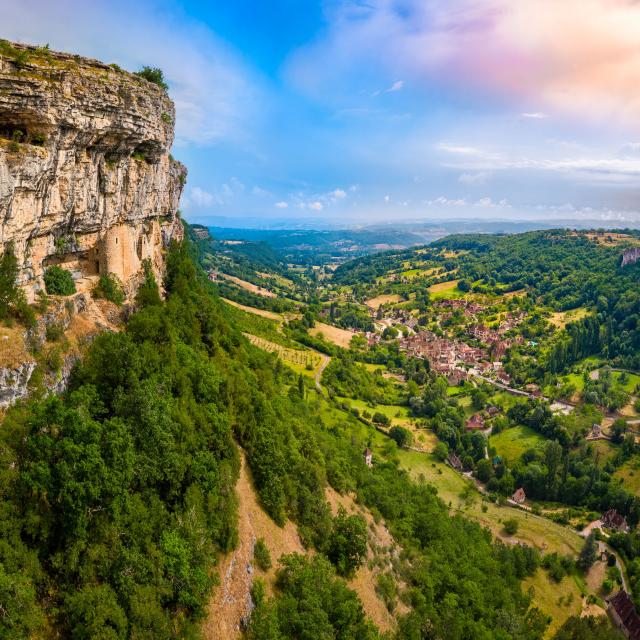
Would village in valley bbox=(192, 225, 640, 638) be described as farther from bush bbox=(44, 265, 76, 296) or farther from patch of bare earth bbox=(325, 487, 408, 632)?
bush bbox=(44, 265, 76, 296)

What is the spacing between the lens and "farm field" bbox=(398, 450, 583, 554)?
5894 cm

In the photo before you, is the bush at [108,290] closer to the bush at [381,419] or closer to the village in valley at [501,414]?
the village in valley at [501,414]

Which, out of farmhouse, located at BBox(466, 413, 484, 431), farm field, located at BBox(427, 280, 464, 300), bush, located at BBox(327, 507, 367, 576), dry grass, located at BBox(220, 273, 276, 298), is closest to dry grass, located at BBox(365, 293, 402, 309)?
farm field, located at BBox(427, 280, 464, 300)

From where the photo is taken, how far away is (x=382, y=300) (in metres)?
189

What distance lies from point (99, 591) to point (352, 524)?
17.2 m

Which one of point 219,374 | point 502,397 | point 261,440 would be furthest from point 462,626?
point 502,397

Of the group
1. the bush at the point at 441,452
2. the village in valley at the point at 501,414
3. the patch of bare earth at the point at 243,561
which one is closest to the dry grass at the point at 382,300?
the village in valley at the point at 501,414

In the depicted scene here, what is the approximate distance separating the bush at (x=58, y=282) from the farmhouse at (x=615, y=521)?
74.0 metres

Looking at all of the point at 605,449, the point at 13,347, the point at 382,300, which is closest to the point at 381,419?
the point at 605,449

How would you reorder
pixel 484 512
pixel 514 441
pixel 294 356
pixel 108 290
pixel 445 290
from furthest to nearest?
1. pixel 445 290
2. pixel 294 356
3. pixel 514 441
4. pixel 484 512
5. pixel 108 290

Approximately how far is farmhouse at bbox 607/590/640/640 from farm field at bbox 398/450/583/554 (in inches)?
308

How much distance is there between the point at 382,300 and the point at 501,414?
3900 inches

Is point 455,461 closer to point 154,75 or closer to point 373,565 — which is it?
point 373,565

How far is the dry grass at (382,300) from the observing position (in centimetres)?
18312
